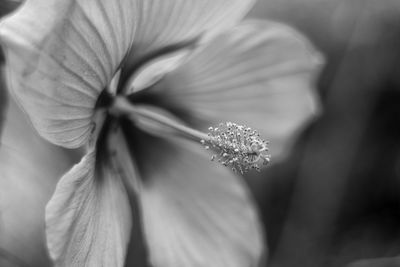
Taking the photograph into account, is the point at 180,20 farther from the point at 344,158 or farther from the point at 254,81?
the point at 344,158

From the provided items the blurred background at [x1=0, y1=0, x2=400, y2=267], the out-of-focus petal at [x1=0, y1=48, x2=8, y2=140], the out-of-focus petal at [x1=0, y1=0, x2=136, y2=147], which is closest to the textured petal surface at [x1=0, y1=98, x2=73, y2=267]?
the out-of-focus petal at [x1=0, y1=48, x2=8, y2=140]

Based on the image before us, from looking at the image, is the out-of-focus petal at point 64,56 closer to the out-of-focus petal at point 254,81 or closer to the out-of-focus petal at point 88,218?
the out-of-focus petal at point 88,218

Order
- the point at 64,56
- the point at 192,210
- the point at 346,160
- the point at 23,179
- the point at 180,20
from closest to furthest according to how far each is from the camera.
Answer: the point at 64,56, the point at 180,20, the point at 192,210, the point at 23,179, the point at 346,160

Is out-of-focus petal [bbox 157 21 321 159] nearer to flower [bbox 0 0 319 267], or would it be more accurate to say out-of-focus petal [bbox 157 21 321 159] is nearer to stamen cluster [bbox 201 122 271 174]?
flower [bbox 0 0 319 267]

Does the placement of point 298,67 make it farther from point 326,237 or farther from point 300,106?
point 326,237

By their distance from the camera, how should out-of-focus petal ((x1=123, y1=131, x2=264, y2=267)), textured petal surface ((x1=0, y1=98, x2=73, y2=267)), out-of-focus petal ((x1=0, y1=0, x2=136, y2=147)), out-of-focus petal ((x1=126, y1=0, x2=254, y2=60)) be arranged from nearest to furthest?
out-of-focus petal ((x1=0, y1=0, x2=136, y2=147)) → out-of-focus petal ((x1=126, y1=0, x2=254, y2=60)) → out-of-focus petal ((x1=123, y1=131, x2=264, y2=267)) → textured petal surface ((x1=0, y1=98, x2=73, y2=267))

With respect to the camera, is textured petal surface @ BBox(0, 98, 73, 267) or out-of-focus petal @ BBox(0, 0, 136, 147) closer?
out-of-focus petal @ BBox(0, 0, 136, 147)

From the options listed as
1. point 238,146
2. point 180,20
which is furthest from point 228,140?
point 180,20
